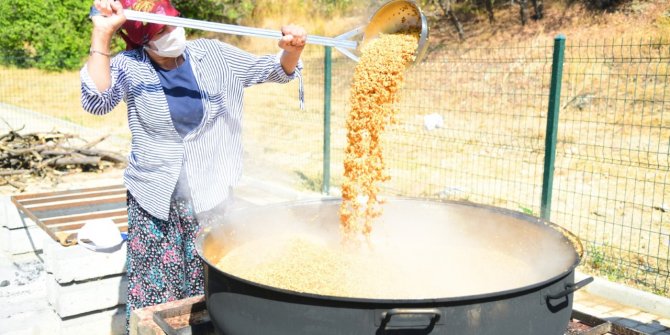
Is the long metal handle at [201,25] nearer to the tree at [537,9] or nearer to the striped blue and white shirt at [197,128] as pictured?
the striped blue and white shirt at [197,128]

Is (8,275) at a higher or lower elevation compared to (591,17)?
lower

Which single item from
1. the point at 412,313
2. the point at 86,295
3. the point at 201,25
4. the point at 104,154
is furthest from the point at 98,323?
the point at 104,154

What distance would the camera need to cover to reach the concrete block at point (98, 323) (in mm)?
3594

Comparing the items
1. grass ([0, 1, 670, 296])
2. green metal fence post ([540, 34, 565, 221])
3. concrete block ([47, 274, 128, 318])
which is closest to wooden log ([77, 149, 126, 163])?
grass ([0, 1, 670, 296])

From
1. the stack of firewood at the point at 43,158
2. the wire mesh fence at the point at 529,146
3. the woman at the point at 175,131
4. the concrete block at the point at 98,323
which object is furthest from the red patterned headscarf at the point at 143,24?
the stack of firewood at the point at 43,158

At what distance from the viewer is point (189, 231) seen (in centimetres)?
273

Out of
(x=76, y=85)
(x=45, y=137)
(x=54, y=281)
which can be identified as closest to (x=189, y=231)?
(x=54, y=281)

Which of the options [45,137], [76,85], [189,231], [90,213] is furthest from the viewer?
[76,85]

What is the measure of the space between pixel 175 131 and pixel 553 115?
301 centimetres

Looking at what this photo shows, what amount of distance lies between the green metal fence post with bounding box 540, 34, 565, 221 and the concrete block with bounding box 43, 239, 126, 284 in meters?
2.98

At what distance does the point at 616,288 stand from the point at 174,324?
118 inches

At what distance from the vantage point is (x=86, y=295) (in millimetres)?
3566

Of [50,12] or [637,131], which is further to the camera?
[50,12]

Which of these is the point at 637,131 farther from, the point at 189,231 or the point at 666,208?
the point at 189,231
